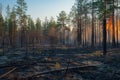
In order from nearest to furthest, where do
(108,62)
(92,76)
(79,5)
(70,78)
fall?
(70,78), (92,76), (108,62), (79,5)

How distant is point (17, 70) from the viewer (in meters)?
18.5

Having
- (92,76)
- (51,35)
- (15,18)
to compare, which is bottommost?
(92,76)

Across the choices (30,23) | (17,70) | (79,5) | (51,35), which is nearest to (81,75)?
(17,70)

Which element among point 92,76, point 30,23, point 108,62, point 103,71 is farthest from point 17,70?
point 30,23

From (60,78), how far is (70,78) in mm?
763

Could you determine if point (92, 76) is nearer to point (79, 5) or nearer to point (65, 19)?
point (79, 5)

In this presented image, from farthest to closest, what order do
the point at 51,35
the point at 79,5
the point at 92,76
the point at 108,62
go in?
the point at 51,35 → the point at 79,5 → the point at 108,62 → the point at 92,76

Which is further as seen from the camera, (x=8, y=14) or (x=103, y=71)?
(x=8, y=14)

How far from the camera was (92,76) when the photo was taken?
1716cm

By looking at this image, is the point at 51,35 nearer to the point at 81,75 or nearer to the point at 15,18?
the point at 15,18

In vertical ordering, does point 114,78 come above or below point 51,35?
below

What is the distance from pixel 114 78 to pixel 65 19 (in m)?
72.0

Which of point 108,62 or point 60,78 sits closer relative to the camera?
point 60,78

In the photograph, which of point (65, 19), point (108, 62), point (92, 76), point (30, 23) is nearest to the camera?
point (92, 76)
